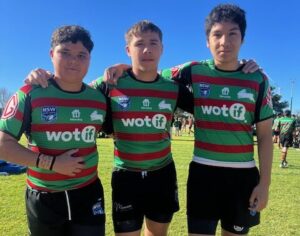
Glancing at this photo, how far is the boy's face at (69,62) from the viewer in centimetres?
353

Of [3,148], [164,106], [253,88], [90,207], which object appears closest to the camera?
[3,148]

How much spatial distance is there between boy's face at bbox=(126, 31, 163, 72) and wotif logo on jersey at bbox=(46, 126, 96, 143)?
82 cm

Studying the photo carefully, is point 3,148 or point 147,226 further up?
point 3,148

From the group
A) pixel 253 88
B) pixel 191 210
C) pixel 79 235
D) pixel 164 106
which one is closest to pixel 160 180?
pixel 191 210

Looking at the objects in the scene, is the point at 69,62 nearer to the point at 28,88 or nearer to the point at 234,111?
the point at 28,88

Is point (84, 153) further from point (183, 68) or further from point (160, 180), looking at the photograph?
point (183, 68)

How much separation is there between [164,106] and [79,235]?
4.79ft

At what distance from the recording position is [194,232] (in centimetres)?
377

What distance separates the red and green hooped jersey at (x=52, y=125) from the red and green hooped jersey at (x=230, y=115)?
1.07 meters

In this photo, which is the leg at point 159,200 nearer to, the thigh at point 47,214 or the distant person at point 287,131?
the thigh at point 47,214

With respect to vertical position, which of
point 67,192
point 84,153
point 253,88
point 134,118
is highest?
point 253,88

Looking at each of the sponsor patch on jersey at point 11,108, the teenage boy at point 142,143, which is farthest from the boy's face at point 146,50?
the sponsor patch on jersey at point 11,108

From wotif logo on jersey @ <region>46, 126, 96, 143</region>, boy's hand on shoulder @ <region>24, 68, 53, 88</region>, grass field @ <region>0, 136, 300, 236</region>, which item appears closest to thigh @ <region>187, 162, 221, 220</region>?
wotif logo on jersey @ <region>46, 126, 96, 143</region>

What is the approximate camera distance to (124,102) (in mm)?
4023
